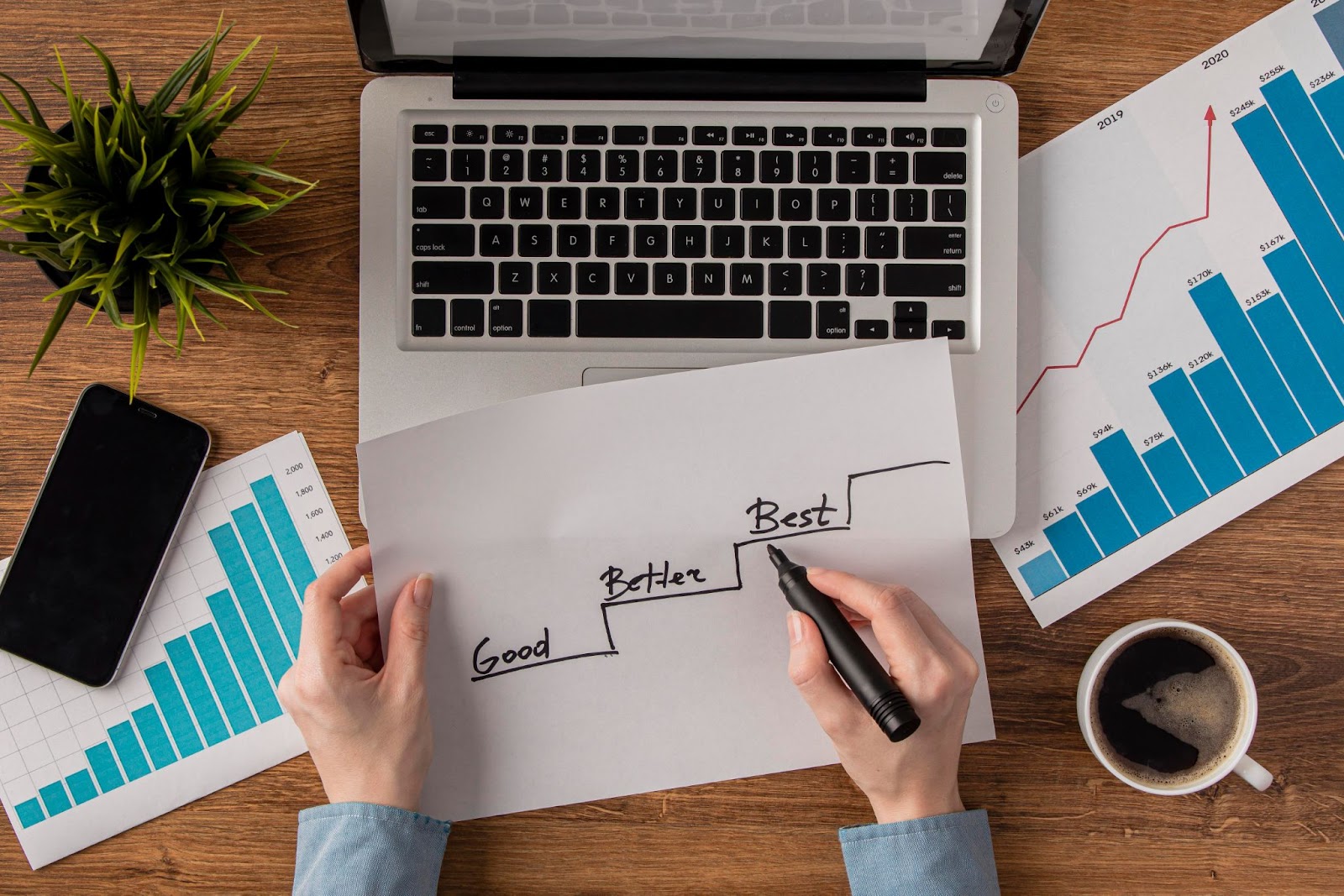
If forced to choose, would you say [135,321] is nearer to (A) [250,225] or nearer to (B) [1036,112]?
(A) [250,225]

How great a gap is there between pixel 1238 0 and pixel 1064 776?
58 centimetres

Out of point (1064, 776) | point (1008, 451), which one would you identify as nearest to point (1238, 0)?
point (1008, 451)

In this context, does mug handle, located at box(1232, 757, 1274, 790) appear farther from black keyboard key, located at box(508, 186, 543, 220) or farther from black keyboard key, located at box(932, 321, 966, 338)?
black keyboard key, located at box(508, 186, 543, 220)

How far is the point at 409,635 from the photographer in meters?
0.60

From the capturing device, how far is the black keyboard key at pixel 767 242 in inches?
24.4

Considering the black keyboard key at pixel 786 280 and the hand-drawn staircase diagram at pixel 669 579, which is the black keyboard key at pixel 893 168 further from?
the hand-drawn staircase diagram at pixel 669 579

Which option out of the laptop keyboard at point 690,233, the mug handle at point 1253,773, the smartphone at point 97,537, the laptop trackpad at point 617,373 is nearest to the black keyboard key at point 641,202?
the laptop keyboard at point 690,233

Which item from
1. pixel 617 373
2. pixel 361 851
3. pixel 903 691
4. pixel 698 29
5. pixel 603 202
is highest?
pixel 698 29

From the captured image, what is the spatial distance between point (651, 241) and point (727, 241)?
5 cm

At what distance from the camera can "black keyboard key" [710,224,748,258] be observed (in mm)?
620

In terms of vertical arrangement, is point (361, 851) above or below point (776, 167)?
below

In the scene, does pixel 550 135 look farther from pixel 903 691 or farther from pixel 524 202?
pixel 903 691

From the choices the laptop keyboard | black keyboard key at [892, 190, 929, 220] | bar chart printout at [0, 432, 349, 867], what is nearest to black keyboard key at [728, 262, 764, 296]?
the laptop keyboard

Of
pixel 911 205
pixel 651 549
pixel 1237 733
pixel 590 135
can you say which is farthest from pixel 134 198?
pixel 1237 733
